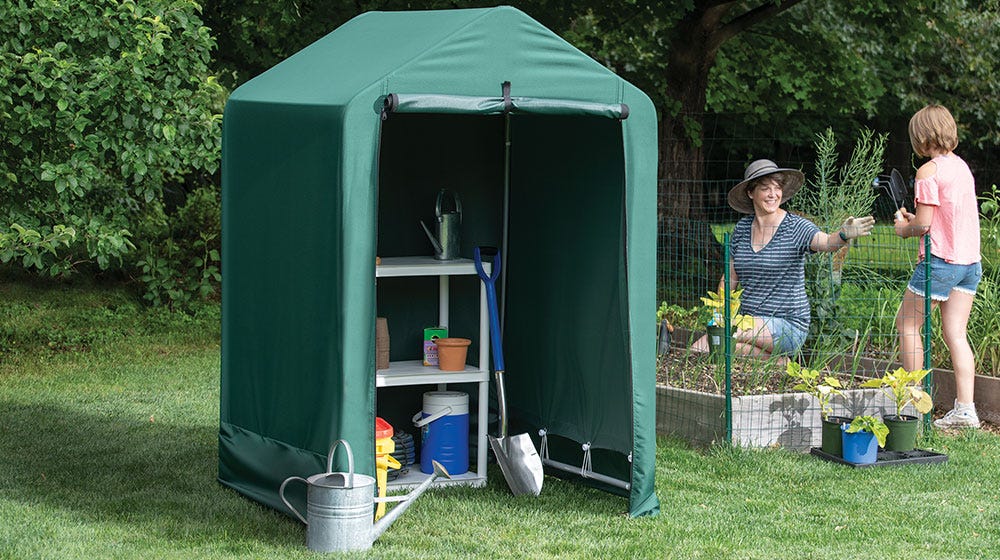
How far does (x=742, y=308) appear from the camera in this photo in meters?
7.39

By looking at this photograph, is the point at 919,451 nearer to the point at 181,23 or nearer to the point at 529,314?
the point at 529,314

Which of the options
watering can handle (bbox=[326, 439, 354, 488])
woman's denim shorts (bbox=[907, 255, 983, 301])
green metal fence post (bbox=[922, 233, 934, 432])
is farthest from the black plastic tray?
watering can handle (bbox=[326, 439, 354, 488])

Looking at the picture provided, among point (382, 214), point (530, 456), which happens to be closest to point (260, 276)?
point (382, 214)

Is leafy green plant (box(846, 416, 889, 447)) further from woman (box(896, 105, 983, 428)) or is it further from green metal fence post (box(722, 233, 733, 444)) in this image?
woman (box(896, 105, 983, 428))

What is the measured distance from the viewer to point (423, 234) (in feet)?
21.4

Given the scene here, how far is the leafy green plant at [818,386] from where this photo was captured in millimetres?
6477

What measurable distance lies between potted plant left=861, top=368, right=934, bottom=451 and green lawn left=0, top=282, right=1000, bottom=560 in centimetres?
24

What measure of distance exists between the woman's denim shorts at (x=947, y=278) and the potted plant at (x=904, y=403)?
70 cm

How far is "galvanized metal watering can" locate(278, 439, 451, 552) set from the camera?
4.80 m

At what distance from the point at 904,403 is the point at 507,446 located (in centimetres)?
212

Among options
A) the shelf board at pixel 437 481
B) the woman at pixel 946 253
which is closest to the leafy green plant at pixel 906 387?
the woman at pixel 946 253

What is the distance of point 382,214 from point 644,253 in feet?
5.10

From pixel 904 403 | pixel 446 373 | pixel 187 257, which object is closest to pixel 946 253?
pixel 904 403

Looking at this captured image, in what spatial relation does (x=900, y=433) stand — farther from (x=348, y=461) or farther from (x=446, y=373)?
(x=348, y=461)
